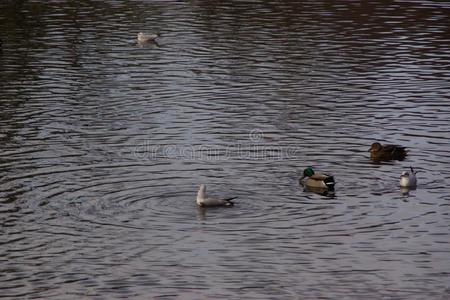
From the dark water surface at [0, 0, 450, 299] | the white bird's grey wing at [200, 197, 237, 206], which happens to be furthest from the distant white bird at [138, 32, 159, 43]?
the white bird's grey wing at [200, 197, 237, 206]

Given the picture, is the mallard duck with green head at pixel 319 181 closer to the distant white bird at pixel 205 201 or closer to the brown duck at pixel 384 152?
the distant white bird at pixel 205 201

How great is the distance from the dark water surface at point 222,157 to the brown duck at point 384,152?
23cm

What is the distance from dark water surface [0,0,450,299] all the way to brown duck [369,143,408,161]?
227mm

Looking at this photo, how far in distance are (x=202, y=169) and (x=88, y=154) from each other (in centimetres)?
297

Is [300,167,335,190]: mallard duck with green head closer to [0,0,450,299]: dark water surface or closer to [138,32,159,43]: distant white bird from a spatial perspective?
[0,0,450,299]: dark water surface

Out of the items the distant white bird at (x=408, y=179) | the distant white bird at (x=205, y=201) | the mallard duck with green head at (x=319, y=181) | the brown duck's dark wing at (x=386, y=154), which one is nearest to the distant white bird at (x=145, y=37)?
the brown duck's dark wing at (x=386, y=154)

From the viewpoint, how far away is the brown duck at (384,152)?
91.4 feet

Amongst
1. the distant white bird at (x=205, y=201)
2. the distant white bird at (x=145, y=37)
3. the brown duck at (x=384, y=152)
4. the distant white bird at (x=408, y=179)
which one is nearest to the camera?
the distant white bird at (x=205, y=201)

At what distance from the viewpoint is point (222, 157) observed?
2812cm

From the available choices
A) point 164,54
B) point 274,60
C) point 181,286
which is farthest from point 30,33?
point 181,286

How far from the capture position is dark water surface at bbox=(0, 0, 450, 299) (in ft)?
67.6

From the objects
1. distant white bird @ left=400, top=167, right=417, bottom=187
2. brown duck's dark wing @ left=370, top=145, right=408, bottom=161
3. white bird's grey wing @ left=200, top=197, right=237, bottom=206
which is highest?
brown duck's dark wing @ left=370, top=145, right=408, bottom=161

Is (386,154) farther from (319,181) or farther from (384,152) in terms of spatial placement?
(319,181)

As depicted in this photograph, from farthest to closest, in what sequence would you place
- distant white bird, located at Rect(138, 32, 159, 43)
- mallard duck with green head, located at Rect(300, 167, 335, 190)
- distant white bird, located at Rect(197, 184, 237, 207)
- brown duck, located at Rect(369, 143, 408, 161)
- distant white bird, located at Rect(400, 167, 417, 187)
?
distant white bird, located at Rect(138, 32, 159, 43)
brown duck, located at Rect(369, 143, 408, 161)
distant white bird, located at Rect(400, 167, 417, 187)
mallard duck with green head, located at Rect(300, 167, 335, 190)
distant white bird, located at Rect(197, 184, 237, 207)
